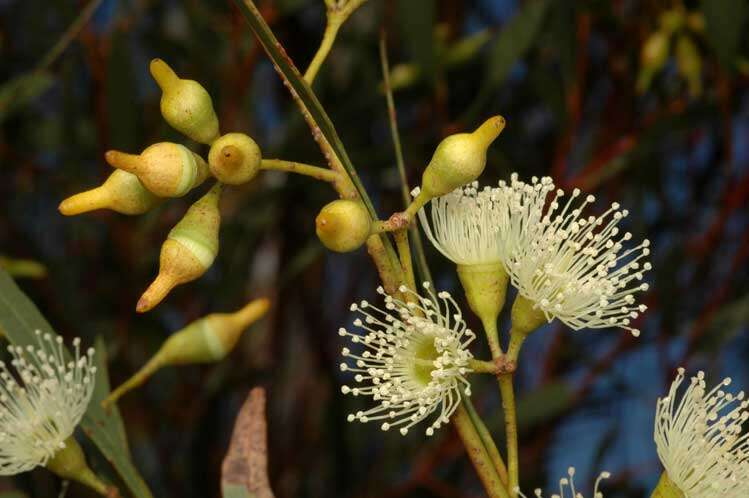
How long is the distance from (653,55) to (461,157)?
2.47 ft

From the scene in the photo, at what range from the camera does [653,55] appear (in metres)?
1.35

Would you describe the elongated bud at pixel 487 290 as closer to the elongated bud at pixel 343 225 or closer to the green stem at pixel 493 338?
the green stem at pixel 493 338

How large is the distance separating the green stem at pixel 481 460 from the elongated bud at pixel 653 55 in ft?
Answer: 2.57

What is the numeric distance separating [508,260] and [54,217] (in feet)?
4.47

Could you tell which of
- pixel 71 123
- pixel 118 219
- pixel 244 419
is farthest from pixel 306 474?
pixel 244 419

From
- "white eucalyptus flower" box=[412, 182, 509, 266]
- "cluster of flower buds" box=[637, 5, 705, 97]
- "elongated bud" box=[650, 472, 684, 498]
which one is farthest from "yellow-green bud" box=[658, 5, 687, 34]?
"elongated bud" box=[650, 472, 684, 498]

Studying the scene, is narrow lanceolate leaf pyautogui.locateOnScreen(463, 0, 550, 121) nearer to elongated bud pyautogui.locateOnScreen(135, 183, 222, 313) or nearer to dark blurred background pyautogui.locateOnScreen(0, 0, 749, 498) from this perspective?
dark blurred background pyautogui.locateOnScreen(0, 0, 749, 498)

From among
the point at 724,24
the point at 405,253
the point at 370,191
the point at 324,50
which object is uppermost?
the point at 370,191

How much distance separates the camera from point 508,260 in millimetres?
754

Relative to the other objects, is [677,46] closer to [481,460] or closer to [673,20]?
[673,20]

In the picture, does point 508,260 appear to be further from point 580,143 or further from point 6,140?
point 6,140

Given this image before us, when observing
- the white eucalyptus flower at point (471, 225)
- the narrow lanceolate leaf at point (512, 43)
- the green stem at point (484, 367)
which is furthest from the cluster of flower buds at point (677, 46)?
A: the green stem at point (484, 367)

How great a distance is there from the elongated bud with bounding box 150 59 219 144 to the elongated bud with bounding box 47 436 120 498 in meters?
0.29

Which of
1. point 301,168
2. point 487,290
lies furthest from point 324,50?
point 487,290
